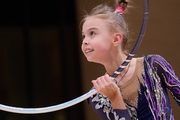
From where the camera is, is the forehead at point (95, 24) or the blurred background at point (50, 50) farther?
the blurred background at point (50, 50)

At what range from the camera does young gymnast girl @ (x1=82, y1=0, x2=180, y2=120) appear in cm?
155

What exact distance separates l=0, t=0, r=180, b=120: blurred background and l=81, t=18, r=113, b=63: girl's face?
225cm

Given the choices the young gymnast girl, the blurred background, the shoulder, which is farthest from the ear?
the blurred background

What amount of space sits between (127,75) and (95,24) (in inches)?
8.5

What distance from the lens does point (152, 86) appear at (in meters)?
A: 1.56

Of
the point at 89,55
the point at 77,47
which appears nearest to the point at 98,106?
the point at 89,55

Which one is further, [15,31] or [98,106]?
[15,31]

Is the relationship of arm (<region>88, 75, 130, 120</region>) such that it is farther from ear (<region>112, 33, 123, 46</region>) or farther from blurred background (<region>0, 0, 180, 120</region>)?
blurred background (<region>0, 0, 180, 120</region>)

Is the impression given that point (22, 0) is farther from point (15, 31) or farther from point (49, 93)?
point (49, 93)

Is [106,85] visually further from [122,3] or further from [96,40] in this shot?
[122,3]

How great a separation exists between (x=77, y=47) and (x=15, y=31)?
566 millimetres

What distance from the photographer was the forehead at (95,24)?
1.58 metres

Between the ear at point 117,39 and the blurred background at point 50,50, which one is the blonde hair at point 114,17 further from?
the blurred background at point 50,50

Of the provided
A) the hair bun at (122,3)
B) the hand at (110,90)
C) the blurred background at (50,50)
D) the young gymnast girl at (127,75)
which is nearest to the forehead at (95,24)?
the young gymnast girl at (127,75)
